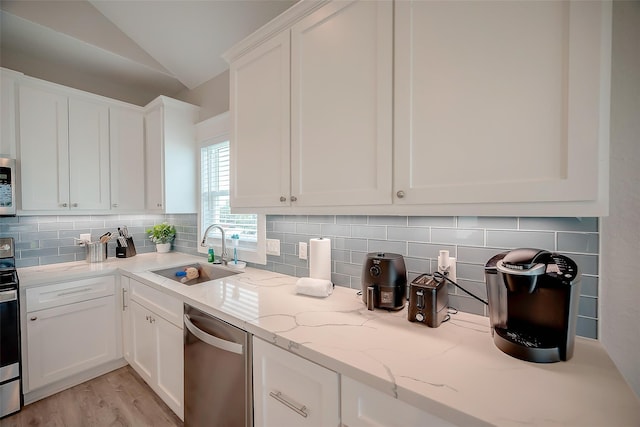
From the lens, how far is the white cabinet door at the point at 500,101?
706 mm

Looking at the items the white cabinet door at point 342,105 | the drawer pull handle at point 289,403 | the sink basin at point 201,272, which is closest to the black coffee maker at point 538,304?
the white cabinet door at point 342,105

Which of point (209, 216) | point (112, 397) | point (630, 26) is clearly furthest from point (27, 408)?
point (630, 26)

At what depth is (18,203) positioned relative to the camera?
2064mm

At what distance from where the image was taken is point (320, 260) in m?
1.55

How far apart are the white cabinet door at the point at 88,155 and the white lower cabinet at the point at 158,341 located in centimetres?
96

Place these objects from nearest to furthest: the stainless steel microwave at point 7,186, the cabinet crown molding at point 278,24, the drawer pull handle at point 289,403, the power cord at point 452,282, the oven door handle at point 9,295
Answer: the drawer pull handle at point 289,403 → the power cord at point 452,282 → the cabinet crown molding at point 278,24 → the oven door handle at point 9,295 → the stainless steel microwave at point 7,186

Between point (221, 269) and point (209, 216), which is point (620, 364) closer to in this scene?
point (221, 269)

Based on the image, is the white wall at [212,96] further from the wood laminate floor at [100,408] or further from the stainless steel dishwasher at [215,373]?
the wood laminate floor at [100,408]

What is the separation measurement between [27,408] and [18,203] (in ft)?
4.84

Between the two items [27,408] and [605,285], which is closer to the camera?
[605,285]

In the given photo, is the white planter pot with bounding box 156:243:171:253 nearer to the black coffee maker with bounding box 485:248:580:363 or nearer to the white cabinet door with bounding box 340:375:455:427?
the white cabinet door with bounding box 340:375:455:427

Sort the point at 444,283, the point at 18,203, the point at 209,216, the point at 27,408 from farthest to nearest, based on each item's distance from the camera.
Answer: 1. the point at 209,216
2. the point at 18,203
3. the point at 27,408
4. the point at 444,283

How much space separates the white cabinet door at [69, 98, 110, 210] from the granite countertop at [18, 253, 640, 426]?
185 cm

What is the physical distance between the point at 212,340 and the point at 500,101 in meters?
1.51
